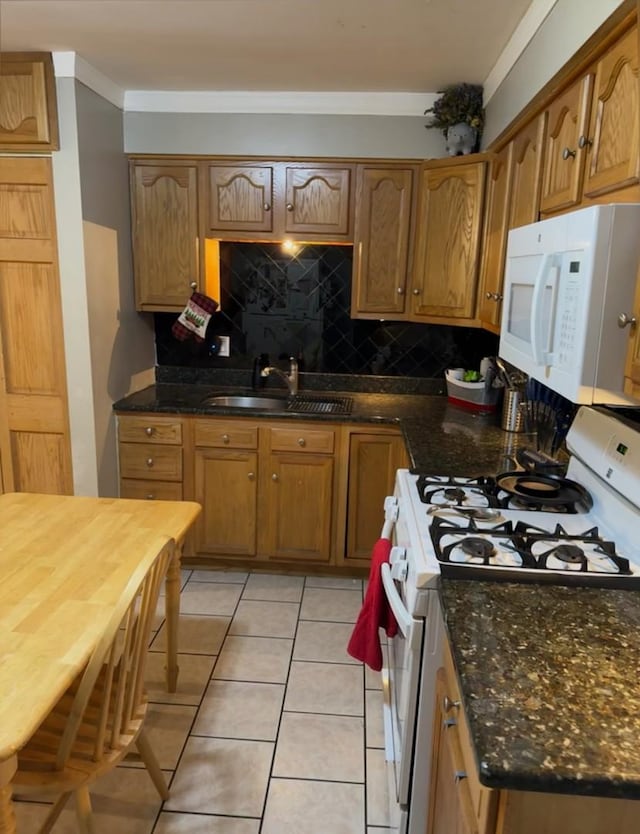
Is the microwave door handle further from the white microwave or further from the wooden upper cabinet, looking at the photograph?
the wooden upper cabinet

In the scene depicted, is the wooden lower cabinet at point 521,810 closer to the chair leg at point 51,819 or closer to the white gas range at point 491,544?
the white gas range at point 491,544

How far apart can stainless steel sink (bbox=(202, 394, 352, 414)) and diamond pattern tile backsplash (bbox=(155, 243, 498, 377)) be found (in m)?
0.21

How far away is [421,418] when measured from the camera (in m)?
2.86

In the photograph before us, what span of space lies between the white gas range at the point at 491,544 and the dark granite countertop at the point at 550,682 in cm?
8

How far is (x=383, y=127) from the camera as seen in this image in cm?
295

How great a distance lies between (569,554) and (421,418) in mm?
1488

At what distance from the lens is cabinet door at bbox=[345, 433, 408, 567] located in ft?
9.57

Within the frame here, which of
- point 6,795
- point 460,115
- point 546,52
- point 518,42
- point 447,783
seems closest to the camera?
point 6,795

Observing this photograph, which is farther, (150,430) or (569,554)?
(150,430)

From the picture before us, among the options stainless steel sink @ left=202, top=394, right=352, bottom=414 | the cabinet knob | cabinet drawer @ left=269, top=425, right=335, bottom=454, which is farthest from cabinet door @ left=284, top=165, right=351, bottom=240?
the cabinet knob

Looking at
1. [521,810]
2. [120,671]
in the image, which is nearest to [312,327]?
[120,671]

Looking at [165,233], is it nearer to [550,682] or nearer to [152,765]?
[152,765]

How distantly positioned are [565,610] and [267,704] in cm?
137

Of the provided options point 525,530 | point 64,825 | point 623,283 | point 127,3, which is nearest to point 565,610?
point 525,530
